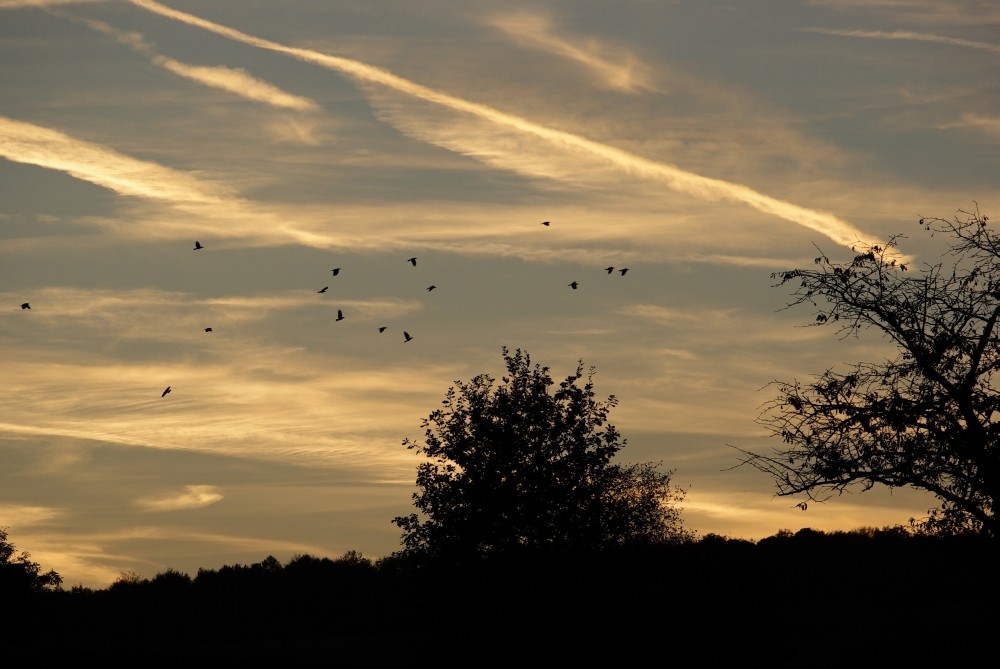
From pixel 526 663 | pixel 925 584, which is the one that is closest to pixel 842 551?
pixel 925 584

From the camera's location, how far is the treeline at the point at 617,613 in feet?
159

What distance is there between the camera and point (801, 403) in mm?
30234

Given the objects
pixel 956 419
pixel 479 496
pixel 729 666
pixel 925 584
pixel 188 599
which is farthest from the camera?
pixel 188 599

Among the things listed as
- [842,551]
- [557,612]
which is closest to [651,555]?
[557,612]

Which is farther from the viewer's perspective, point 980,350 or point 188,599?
point 188,599

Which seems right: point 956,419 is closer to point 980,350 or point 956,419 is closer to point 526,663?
point 980,350

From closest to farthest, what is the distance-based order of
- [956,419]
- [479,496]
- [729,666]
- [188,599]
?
[956,419] → [729,666] → [479,496] → [188,599]

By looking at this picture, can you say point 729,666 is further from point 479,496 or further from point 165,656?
point 165,656

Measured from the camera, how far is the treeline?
1913 inches

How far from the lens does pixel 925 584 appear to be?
251 feet

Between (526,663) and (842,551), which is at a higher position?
(842,551)

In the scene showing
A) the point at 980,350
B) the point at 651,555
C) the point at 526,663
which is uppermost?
the point at 980,350

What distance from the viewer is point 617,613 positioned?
2002 inches

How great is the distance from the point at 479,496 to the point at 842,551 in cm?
4288
